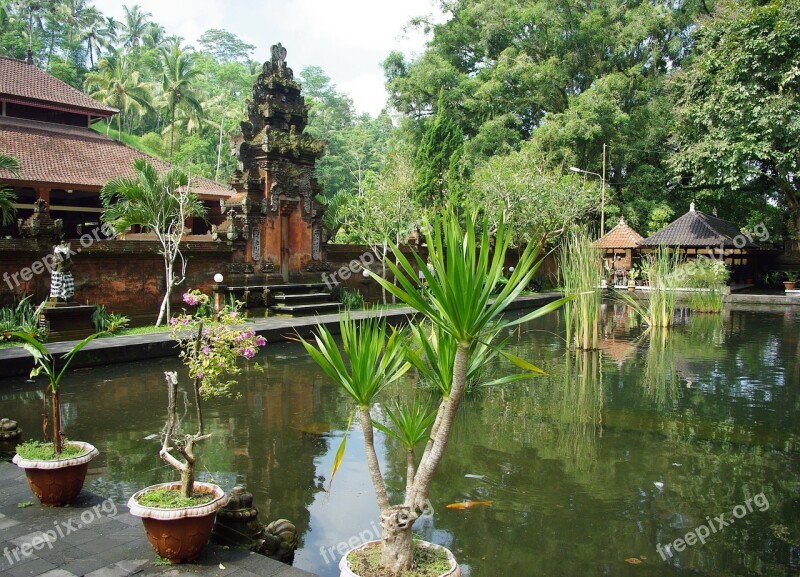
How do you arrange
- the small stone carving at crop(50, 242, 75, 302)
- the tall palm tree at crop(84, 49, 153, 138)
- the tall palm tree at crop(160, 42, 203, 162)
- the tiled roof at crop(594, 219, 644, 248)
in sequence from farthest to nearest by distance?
1. the tall palm tree at crop(84, 49, 153, 138)
2. the tall palm tree at crop(160, 42, 203, 162)
3. the tiled roof at crop(594, 219, 644, 248)
4. the small stone carving at crop(50, 242, 75, 302)

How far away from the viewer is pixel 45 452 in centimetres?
398

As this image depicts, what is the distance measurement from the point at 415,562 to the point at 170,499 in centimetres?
129

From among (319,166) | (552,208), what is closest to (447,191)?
(552,208)

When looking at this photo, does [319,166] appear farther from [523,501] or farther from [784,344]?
[523,501]

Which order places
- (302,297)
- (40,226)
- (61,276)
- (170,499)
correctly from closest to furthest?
(170,499) → (61,276) → (40,226) → (302,297)

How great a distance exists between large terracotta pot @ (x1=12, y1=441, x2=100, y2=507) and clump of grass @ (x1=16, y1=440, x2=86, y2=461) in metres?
0.05

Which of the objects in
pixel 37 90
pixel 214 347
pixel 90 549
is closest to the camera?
pixel 90 549

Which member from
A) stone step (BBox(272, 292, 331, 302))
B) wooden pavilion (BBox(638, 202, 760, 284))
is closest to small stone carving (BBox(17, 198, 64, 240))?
stone step (BBox(272, 292, 331, 302))

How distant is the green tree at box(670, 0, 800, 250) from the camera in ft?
66.0

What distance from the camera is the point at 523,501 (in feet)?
15.2

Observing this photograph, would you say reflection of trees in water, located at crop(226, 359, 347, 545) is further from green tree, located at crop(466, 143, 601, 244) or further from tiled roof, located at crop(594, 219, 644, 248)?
tiled roof, located at crop(594, 219, 644, 248)

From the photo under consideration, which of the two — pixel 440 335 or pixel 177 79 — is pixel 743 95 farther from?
pixel 177 79

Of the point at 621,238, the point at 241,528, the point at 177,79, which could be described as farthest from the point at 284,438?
the point at 177,79

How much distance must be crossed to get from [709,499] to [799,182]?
25.0 meters
